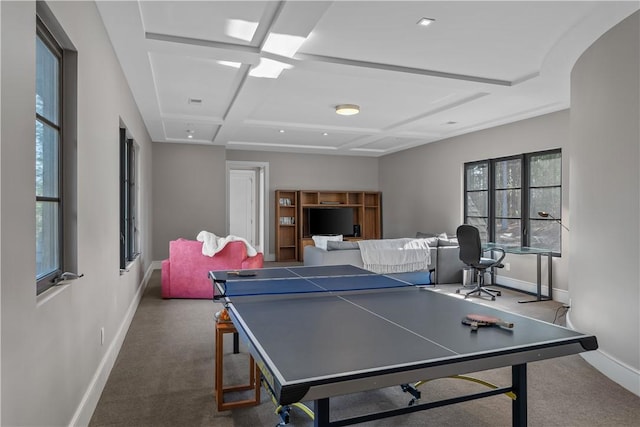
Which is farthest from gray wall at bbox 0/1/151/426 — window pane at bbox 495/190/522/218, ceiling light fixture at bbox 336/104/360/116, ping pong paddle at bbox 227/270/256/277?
window pane at bbox 495/190/522/218

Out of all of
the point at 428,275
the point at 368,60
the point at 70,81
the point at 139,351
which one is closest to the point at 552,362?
the point at 428,275

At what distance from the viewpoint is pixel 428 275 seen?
9.11ft

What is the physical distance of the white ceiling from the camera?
118 inches

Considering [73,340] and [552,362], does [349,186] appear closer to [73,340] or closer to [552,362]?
[552,362]

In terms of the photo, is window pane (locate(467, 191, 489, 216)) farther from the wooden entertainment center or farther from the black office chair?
the wooden entertainment center

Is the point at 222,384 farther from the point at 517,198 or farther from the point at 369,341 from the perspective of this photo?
the point at 517,198

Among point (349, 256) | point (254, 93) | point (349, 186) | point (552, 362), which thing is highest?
point (254, 93)

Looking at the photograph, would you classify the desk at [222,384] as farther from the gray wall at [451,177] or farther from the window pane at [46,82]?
the gray wall at [451,177]

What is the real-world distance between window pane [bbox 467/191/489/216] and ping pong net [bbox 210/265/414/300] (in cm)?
466

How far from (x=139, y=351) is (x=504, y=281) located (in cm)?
531

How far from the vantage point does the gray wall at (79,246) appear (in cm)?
136

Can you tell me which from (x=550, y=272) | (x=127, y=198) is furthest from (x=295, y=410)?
(x=550, y=272)

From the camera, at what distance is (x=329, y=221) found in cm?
999

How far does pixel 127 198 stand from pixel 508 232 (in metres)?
5.50
